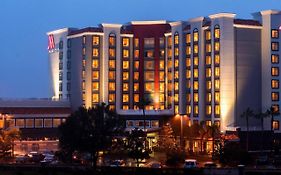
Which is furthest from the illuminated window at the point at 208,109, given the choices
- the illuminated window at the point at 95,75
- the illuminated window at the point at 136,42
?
the illuminated window at the point at 136,42

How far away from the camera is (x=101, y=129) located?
82312 mm

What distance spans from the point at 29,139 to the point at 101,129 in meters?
54.3

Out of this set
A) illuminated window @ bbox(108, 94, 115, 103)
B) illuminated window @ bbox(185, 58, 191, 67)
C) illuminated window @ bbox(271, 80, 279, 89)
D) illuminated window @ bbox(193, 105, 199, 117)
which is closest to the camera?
illuminated window @ bbox(271, 80, 279, 89)

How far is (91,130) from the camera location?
81.9 m

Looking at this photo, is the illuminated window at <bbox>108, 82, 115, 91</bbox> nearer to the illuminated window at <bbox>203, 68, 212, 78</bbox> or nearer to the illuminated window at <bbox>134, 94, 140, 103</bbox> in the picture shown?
the illuminated window at <bbox>134, 94, 140, 103</bbox>

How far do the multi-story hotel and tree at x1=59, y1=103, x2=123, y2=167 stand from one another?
150 feet

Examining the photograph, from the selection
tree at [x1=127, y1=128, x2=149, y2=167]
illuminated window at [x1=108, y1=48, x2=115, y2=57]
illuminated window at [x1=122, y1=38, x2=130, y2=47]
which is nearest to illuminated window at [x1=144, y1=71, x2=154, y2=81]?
illuminated window at [x1=122, y1=38, x2=130, y2=47]

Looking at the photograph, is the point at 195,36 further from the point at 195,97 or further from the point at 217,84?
the point at 195,97

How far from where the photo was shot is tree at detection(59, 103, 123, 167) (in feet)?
268

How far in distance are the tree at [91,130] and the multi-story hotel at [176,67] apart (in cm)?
4568

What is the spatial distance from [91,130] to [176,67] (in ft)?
193

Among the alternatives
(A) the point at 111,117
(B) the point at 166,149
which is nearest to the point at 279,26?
(B) the point at 166,149

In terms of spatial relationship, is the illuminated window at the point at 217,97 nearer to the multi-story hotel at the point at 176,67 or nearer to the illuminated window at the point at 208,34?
the multi-story hotel at the point at 176,67

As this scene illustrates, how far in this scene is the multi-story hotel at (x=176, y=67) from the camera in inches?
4978
